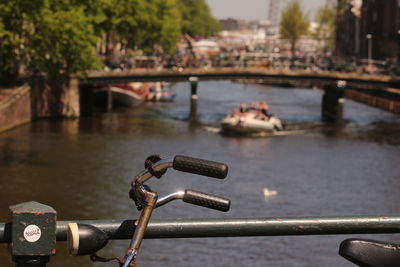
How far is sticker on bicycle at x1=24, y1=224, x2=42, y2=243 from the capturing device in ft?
15.1

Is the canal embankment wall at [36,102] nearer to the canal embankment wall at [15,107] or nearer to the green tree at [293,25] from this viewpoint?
the canal embankment wall at [15,107]

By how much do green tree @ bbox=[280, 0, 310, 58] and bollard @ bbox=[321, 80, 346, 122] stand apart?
92207 millimetres

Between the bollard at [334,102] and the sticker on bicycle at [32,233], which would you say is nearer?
the sticker on bicycle at [32,233]

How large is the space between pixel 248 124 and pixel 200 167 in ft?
181

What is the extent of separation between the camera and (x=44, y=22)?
52.6 m

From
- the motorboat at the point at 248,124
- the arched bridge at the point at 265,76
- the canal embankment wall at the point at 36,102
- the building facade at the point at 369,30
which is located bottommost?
the motorboat at the point at 248,124

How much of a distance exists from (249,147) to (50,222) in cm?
4815

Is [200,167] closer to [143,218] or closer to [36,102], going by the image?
[143,218]

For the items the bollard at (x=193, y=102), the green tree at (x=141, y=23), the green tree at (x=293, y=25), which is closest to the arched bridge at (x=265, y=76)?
the bollard at (x=193, y=102)

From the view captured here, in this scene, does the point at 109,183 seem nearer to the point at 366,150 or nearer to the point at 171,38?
the point at 366,150

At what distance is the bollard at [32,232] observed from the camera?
15.0ft

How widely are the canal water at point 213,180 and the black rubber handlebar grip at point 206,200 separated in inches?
702

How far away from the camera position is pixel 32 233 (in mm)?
4605

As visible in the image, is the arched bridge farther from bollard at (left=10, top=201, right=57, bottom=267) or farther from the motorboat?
bollard at (left=10, top=201, right=57, bottom=267)
